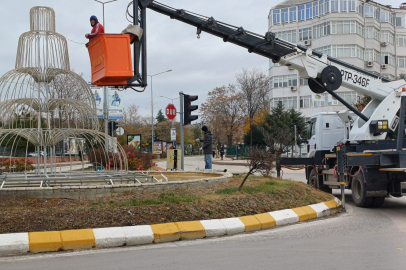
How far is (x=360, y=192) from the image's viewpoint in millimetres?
12031

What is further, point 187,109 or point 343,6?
point 343,6

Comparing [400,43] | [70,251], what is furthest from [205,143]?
[400,43]

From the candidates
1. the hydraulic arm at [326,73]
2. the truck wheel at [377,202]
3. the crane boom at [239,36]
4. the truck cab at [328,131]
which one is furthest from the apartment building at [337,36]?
the truck wheel at [377,202]

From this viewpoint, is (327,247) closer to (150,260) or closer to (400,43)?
(150,260)

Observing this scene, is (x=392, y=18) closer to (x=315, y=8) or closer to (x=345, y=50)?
(x=345, y=50)

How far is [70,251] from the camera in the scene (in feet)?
21.8

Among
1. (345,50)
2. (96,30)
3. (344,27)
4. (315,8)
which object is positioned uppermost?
(315,8)

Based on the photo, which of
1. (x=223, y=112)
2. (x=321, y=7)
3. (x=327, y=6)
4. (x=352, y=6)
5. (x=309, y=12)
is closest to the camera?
(x=352, y=6)

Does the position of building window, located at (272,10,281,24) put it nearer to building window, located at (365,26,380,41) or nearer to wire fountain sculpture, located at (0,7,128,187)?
building window, located at (365,26,380,41)

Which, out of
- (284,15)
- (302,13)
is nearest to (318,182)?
(302,13)

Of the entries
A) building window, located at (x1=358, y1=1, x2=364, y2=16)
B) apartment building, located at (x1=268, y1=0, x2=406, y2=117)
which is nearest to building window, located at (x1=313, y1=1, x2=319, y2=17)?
apartment building, located at (x1=268, y1=0, x2=406, y2=117)

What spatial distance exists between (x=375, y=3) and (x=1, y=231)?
54453 mm

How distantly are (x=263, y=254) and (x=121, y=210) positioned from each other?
2.83 meters

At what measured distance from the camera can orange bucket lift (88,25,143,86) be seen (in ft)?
29.8
